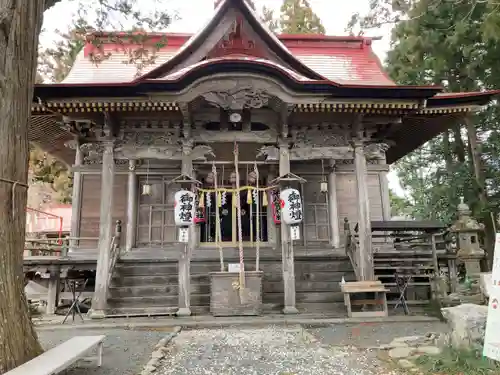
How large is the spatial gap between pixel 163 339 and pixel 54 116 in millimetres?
6714

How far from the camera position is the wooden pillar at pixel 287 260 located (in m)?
8.61

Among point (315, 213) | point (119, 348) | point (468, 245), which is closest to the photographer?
point (119, 348)

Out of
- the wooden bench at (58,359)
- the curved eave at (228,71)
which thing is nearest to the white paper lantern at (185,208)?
the curved eave at (228,71)

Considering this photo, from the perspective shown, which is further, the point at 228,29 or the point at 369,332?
the point at 228,29

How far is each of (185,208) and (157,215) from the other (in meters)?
3.64

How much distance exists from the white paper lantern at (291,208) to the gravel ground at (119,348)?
3.43 meters

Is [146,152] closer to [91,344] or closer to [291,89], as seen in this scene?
[291,89]

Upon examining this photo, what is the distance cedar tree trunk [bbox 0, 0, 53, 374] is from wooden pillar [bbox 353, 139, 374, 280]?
6676 millimetres

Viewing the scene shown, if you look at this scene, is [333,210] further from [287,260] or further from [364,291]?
[364,291]

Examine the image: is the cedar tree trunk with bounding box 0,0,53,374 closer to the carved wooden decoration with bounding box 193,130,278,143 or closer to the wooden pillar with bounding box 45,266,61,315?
the carved wooden decoration with bounding box 193,130,278,143

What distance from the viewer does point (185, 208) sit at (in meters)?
8.70

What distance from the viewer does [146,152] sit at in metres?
9.31

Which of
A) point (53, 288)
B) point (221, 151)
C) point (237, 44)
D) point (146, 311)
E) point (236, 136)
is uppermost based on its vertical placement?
point (237, 44)

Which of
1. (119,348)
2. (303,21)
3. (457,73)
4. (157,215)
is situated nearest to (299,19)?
(303,21)
